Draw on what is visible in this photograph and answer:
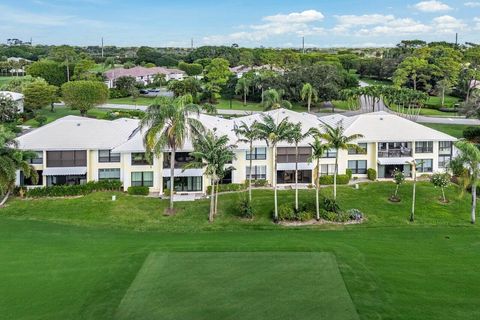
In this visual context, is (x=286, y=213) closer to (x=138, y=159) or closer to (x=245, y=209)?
(x=245, y=209)

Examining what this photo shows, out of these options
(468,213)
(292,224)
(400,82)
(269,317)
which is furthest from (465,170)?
(400,82)

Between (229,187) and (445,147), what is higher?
(445,147)

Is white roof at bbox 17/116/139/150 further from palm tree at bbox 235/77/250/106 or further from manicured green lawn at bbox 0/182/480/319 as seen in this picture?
palm tree at bbox 235/77/250/106

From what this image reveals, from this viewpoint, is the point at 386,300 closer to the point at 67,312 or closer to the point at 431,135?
the point at 67,312

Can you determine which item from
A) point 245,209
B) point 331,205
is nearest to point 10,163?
point 245,209

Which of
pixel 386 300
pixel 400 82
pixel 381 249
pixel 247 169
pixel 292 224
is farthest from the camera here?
pixel 400 82

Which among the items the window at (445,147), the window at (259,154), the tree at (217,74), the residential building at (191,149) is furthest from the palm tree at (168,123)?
the tree at (217,74)

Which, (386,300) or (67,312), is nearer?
(67,312)
